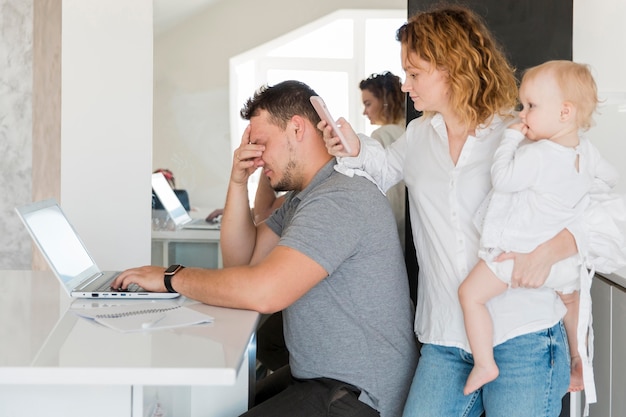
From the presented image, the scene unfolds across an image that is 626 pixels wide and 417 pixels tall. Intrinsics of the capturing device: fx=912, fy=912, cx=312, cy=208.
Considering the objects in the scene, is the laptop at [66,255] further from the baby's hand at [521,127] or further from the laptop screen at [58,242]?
the baby's hand at [521,127]

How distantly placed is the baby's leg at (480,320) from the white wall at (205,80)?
1790mm

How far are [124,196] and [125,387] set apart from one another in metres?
2.06

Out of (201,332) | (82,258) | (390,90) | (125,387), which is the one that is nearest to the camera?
(125,387)

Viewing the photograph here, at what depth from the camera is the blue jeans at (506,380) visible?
6.56ft

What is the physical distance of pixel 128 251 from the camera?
3631 mm

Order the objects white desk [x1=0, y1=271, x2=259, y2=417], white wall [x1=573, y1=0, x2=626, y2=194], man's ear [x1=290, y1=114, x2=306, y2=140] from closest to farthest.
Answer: white desk [x1=0, y1=271, x2=259, y2=417]
man's ear [x1=290, y1=114, x2=306, y2=140]
white wall [x1=573, y1=0, x2=626, y2=194]

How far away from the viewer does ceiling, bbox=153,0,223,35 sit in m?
3.61

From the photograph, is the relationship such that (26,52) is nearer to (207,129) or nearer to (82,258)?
(207,129)

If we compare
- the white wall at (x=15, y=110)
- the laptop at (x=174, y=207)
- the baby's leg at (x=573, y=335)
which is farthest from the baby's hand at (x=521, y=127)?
the white wall at (x=15, y=110)

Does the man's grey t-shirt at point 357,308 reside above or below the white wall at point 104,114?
below

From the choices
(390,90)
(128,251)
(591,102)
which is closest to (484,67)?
(591,102)

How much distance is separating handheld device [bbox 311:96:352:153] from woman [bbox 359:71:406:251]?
1297 millimetres

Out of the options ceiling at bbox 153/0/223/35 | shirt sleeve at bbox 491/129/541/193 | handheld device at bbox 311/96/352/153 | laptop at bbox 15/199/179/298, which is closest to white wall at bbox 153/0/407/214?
ceiling at bbox 153/0/223/35

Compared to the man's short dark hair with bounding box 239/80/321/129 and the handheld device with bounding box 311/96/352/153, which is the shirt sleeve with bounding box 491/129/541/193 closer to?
the handheld device with bounding box 311/96/352/153
